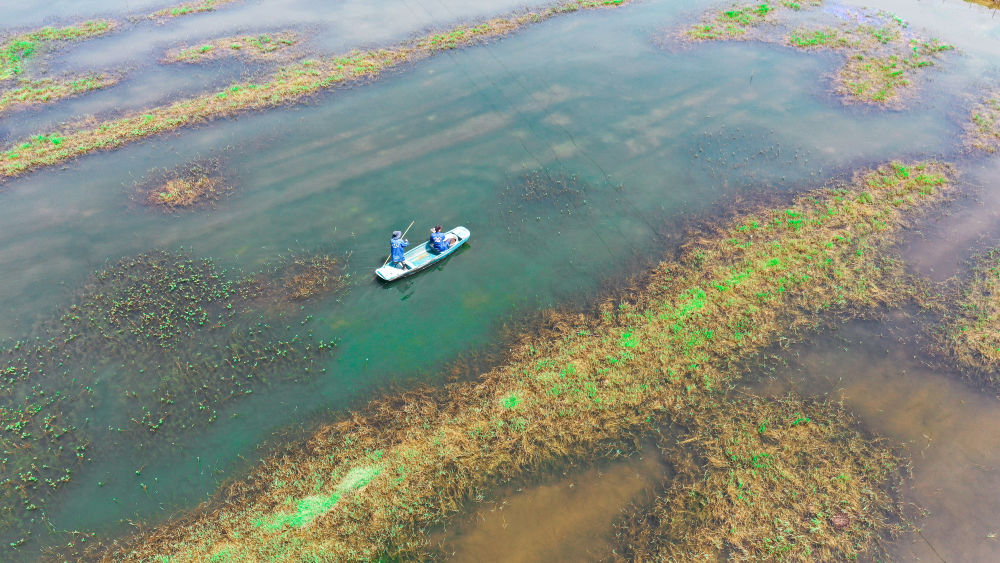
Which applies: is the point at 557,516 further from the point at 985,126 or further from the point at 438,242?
the point at 985,126

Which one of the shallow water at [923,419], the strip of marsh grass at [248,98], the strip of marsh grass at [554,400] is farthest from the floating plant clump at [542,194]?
the strip of marsh grass at [248,98]

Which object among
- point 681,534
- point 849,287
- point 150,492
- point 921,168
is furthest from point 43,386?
point 921,168

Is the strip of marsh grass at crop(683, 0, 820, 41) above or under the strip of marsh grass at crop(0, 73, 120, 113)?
above

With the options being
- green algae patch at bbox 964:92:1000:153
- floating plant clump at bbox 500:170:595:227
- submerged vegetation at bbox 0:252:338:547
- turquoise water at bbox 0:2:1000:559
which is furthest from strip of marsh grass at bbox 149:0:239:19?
green algae patch at bbox 964:92:1000:153

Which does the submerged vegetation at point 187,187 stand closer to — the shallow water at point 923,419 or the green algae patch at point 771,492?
the green algae patch at point 771,492

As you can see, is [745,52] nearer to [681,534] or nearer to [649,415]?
[649,415]

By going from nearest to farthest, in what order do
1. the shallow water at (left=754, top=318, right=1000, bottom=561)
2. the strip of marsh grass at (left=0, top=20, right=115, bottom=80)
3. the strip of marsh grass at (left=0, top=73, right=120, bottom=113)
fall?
1. the shallow water at (left=754, top=318, right=1000, bottom=561)
2. the strip of marsh grass at (left=0, top=73, right=120, bottom=113)
3. the strip of marsh grass at (left=0, top=20, right=115, bottom=80)

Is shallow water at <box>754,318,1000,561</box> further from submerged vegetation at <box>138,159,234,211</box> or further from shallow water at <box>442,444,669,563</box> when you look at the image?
submerged vegetation at <box>138,159,234,211</box>
